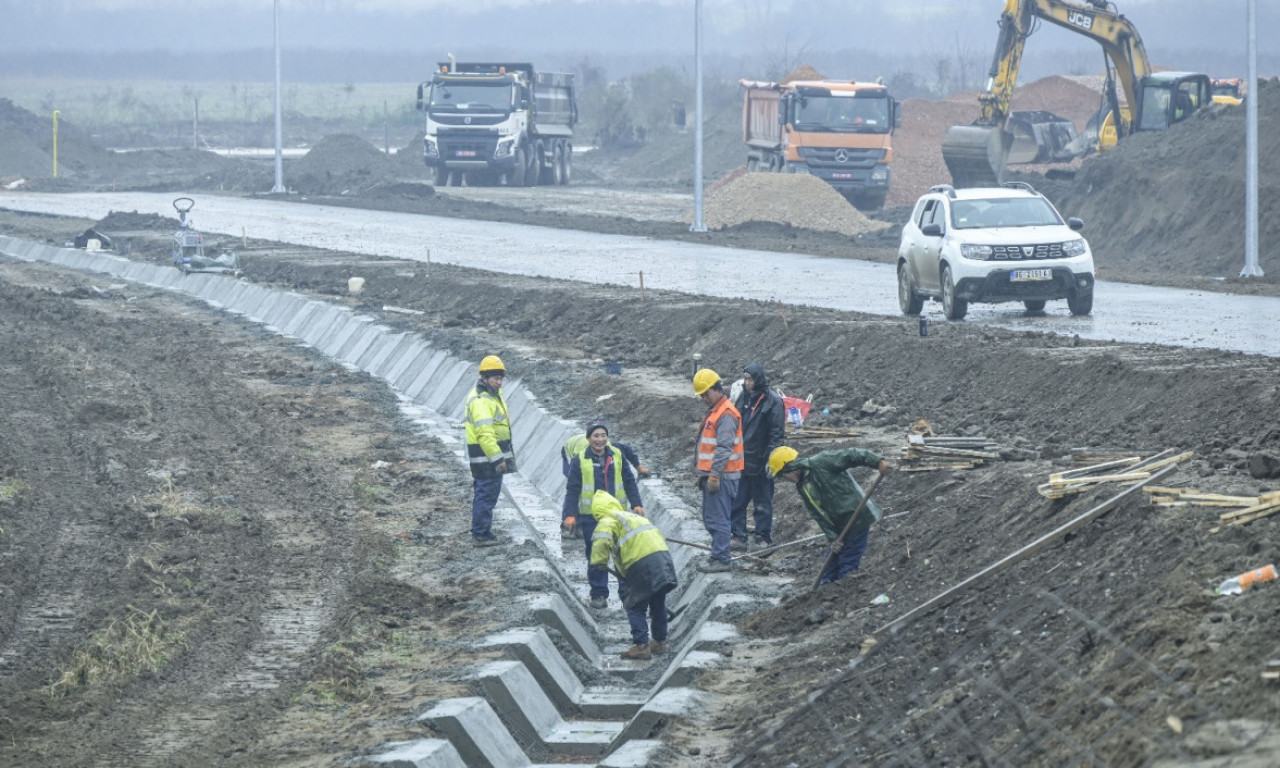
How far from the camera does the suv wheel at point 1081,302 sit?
22.1 metres

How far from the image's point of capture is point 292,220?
4725cm

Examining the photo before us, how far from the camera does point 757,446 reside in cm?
1328

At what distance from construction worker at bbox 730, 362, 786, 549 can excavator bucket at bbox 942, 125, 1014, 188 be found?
3165 cm

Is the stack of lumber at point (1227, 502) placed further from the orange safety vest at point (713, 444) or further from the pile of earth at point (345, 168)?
the pile of earth at point (345, 168)

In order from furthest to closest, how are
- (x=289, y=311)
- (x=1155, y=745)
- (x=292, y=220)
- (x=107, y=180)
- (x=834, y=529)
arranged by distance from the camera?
(x=107, y=180) < (x=292, y=220) < (x=289, y=311) < (x=834, y=529) < (x=1155, y=745)

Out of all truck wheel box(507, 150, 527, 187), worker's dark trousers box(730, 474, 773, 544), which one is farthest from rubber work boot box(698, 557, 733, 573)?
truck wheel box(507, 150, 527, 187)

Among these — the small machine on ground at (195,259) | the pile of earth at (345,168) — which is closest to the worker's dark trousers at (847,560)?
the small machine on ground at (195,259)

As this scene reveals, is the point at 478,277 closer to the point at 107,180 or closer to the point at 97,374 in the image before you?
the point at 97,374

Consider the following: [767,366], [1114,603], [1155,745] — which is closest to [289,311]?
[767,366]

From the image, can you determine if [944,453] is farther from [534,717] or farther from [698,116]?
[698,116]

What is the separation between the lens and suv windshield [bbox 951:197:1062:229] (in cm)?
2242

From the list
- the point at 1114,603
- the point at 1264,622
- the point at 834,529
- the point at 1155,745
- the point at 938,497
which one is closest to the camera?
the point at 1155,745

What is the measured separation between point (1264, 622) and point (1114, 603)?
1326 millimetres

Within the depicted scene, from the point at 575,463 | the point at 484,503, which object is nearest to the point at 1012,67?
the point at 484,503
